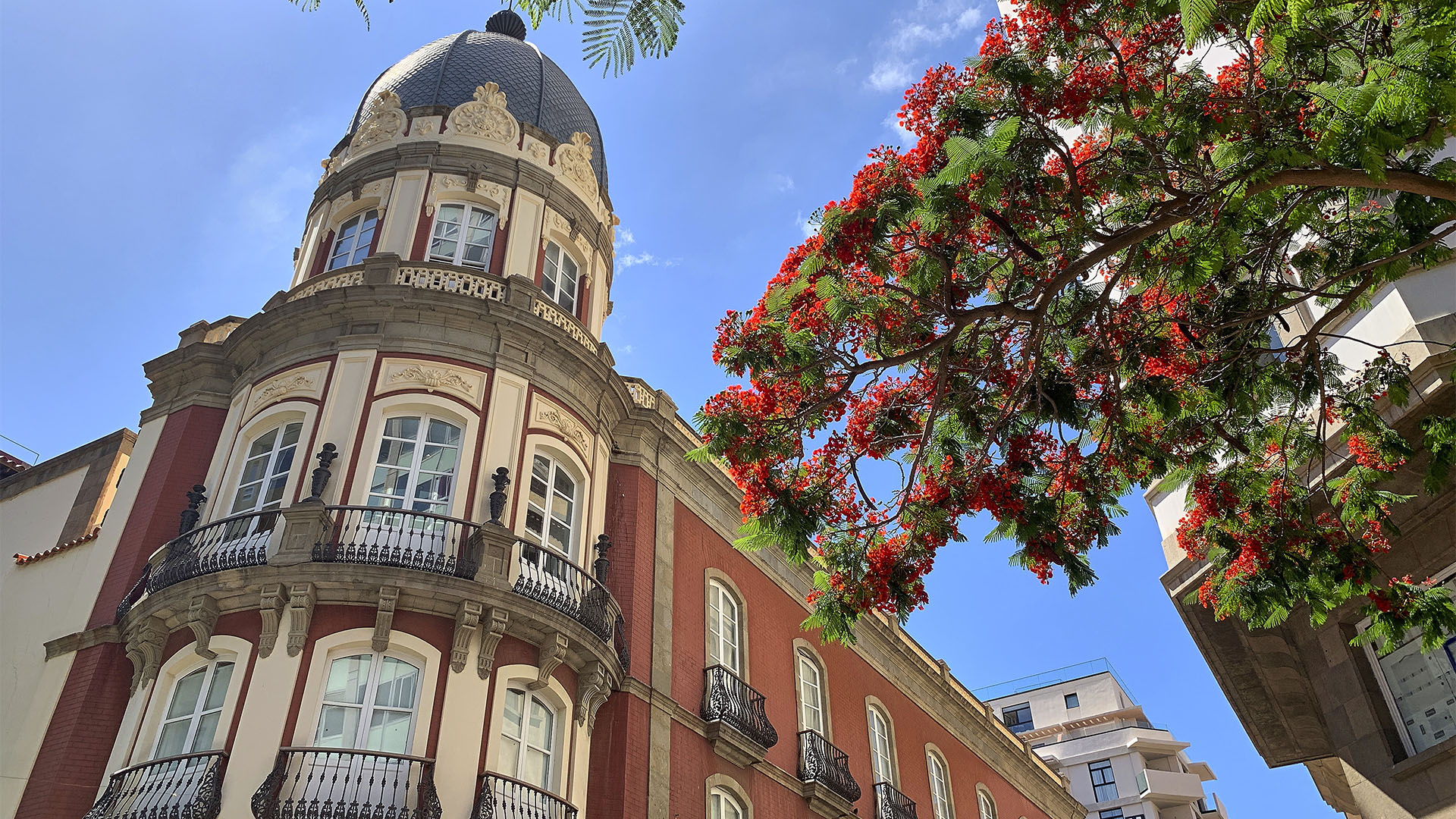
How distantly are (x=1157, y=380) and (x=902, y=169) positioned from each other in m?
2.67

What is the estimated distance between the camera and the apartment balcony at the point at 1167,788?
44844mm

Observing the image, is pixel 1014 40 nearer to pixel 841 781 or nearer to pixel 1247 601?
pixel 1247 601

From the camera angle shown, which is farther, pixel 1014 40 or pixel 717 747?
pixel 717 747

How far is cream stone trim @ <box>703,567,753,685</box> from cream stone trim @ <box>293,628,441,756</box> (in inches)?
213

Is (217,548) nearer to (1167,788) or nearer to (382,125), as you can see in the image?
(382,125)

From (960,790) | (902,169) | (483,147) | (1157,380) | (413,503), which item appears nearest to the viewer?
(902,169)

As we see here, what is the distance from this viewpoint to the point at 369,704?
1255cm

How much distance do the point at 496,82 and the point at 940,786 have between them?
17.5 metres

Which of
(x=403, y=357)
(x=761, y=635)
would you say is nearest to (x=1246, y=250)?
(x=403, y=357)

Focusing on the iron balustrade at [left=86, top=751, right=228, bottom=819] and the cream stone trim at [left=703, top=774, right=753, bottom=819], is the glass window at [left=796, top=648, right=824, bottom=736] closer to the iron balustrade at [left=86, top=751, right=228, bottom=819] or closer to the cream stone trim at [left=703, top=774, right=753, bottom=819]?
the cream stone trim at [left=703, top=774, right=753, bottom=819]

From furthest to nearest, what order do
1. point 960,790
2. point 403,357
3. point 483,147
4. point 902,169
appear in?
point 960,790
point 483,147
point 403,357
point 902,169

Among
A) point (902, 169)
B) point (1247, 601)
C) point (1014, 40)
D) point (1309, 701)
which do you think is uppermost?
point (1014, 40)

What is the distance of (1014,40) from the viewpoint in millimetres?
8141

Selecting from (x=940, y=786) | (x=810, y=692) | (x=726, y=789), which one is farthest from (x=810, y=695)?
(x=940, y=786)
